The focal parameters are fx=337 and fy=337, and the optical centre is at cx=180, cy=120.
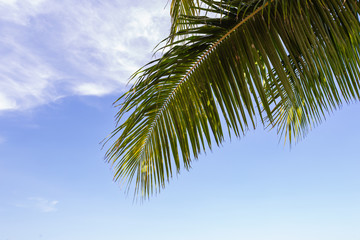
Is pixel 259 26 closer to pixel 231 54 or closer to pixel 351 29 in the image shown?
pixel 231 54

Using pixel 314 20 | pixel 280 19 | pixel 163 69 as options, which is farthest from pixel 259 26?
pixel 163 69

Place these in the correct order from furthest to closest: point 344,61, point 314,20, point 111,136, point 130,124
A: point 111,136, point 130,124, point 344,61, point 314,20

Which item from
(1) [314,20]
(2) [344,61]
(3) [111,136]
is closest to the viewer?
(1) [314,20]

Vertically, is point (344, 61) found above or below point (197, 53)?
below

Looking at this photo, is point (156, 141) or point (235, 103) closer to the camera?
point (235, 103)

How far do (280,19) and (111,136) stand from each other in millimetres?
1471

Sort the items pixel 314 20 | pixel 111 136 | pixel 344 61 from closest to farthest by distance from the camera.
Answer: pixel 314 20 < pixel 344 61 < pixel 111 136

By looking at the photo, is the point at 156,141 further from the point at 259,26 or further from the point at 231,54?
the point at 259,26

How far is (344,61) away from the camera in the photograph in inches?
82.4

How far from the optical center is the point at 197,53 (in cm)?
219

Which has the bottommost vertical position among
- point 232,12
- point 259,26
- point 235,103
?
point 235,103

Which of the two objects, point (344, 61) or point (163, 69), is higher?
point (163, 69)

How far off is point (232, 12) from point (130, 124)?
1.04 metres

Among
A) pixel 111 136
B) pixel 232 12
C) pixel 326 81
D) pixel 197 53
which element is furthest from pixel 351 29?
pixel 111 136
